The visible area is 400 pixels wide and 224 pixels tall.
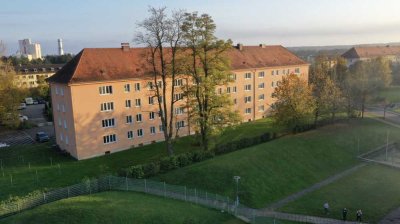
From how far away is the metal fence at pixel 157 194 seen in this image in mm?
29234

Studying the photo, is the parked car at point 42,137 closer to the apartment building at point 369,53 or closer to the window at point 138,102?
the window at point 138,102

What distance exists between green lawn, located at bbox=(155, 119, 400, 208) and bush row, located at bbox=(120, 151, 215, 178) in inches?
42.2

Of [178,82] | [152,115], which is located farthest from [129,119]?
[178,82]

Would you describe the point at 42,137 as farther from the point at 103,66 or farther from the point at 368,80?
the point at 368,80

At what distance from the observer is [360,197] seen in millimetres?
36625

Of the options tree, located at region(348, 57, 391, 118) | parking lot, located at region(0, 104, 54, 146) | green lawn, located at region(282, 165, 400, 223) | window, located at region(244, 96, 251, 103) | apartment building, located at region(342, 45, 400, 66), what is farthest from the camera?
apartment building, located at region(342, 45, 400, 66)

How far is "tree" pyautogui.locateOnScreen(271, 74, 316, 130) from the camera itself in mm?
52156

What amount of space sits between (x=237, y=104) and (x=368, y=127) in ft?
71.6

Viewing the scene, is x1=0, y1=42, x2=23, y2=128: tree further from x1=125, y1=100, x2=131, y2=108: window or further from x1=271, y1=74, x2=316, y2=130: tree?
x1=271, y1=74, x2=316, y2=130: tree

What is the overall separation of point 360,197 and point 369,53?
11186 centimetres

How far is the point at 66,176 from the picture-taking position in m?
39.8

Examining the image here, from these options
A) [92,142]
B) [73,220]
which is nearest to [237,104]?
[92,142]

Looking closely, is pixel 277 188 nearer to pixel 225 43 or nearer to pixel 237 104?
pixel 225 43

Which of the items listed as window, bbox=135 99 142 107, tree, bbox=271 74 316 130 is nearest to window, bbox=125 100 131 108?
window, bbox=135 99 142 107
